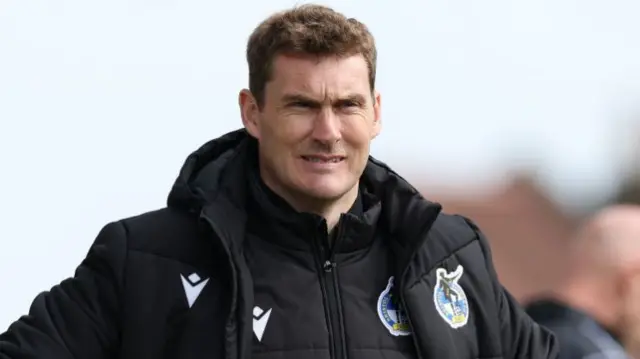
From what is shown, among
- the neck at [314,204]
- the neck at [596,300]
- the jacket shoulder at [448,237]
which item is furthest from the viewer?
the neck at [596,300]

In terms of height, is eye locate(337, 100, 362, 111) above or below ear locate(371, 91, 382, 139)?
above

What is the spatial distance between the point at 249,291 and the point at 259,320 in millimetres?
76

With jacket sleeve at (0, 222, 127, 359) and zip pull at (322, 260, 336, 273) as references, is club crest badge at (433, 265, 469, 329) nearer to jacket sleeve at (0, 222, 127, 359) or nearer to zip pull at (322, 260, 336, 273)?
zip pull at (322, 260, 336, 273)

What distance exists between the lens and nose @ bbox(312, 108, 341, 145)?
143 inches

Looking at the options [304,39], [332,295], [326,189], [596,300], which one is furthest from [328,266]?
[596,300]

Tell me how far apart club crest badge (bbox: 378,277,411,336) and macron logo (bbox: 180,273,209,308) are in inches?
17.4

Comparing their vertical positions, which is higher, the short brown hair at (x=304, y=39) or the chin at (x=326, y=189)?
the short brown hair at (x=304, y=39)

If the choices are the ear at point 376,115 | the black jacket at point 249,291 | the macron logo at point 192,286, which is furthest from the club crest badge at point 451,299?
the macron logo at point 192,286

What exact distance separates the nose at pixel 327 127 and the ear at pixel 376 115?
165 mm

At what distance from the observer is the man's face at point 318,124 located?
12.0 ft

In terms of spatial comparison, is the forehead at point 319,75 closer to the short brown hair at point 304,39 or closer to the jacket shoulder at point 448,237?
the short brown hair at point 304,39

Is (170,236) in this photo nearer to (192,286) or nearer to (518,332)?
(192,286)

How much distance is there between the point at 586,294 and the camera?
4207 mm

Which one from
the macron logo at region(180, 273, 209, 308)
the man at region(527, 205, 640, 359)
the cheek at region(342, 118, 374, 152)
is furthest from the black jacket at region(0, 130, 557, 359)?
the cheek at region(342, 118, 374, 152)
